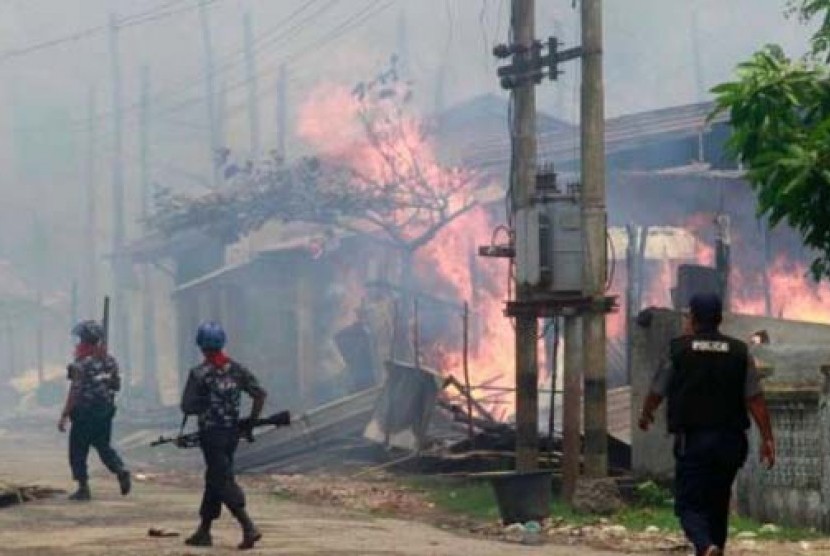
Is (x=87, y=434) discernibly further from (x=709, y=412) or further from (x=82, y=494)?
(x=709, y=412)

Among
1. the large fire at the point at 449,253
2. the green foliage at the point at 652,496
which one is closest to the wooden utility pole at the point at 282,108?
the large fire at the point at 449,253

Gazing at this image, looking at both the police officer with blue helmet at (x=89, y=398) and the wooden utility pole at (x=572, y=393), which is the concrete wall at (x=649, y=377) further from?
the police officer with blue helmet at (x=89, y=398)

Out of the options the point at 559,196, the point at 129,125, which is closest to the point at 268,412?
the point at 559,196

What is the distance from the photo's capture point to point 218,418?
12766 millimetres

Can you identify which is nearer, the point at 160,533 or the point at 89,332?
the point at 160,533

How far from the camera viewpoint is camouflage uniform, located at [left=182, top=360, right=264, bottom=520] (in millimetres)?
12695

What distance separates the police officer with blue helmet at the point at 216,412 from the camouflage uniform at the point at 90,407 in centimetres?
495

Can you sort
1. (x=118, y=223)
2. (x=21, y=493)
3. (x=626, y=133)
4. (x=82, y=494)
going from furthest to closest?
(x=118, y=223), (x=626, y=133), (x=82, y=494), (x=21, y=493)

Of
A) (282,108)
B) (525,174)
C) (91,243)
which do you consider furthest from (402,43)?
(525,174)

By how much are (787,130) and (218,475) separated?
15.9ft

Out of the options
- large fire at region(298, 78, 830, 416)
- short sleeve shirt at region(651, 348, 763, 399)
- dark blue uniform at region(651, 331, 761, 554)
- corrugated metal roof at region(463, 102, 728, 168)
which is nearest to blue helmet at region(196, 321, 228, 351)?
short sleeve shirt at region(651, 348, 763, 399)

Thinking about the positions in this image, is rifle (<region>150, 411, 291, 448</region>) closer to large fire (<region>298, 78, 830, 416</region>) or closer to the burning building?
the burning building

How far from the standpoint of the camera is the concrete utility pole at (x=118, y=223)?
6831 cm

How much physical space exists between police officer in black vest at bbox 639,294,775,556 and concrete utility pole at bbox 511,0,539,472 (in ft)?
24.8
